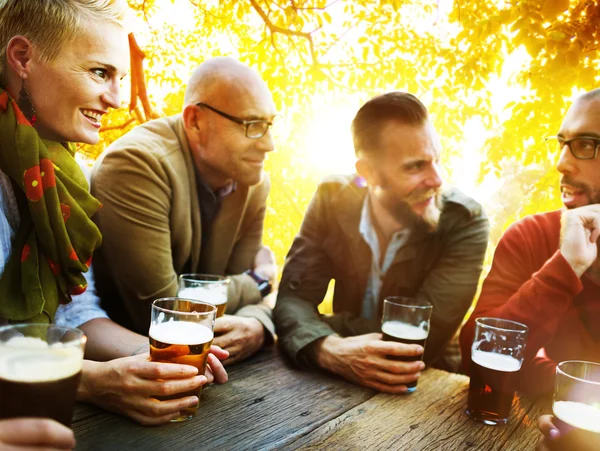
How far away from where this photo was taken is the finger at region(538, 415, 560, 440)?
119 cm

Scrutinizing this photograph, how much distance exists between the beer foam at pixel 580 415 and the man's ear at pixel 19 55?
1.81 meters

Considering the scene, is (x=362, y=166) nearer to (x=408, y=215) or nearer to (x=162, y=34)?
(x=408, y=215)

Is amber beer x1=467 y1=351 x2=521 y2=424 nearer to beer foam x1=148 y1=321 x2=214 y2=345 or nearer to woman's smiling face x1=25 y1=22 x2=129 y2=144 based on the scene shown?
beer foam x1=148 y1=321 x2=214 y2=345

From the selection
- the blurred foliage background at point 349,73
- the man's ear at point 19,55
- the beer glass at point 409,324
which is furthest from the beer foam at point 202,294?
the blurred foliage background at point 349,73

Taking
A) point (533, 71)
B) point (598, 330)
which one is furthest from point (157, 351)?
point (533, 71)

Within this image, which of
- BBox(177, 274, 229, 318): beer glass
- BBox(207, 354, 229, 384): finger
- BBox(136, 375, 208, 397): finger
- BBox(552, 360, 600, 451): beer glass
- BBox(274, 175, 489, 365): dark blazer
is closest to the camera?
BBox(552, 360, 600, 451): beer glass

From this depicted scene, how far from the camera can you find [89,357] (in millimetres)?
1639

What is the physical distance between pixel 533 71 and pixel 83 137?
279 cm

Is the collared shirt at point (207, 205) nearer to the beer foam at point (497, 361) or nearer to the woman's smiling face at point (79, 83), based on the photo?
the woman's smiling face at point (79, 83)

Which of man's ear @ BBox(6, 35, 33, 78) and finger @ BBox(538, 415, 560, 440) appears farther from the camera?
man's ear @ BBox(6, 35, 33, 78)

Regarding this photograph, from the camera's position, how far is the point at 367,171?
108 inches

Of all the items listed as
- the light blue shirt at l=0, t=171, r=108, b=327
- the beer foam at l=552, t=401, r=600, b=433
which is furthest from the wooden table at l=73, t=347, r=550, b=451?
the light blue shirt at l=0, t=171, r=108, b=327

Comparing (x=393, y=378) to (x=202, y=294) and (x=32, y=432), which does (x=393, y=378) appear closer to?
(x=202, y=294)

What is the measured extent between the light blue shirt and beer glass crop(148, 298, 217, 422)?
0.51 metres
